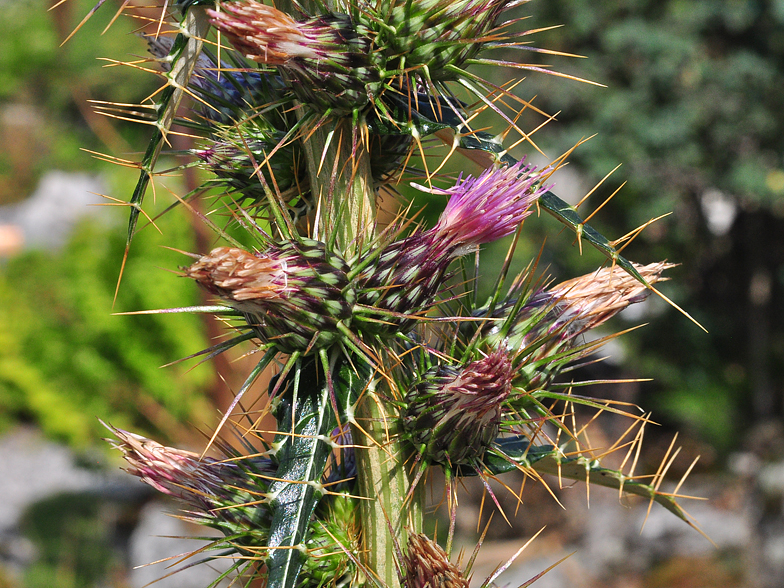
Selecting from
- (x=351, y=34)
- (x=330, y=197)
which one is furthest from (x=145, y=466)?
(x=351, y=34)

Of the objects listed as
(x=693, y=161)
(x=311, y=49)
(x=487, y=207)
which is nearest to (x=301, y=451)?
(x=487, y=207)

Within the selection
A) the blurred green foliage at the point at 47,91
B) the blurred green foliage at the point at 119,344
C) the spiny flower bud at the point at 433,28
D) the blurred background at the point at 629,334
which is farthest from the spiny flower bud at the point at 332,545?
the blurred green foliage at the point at 47,91

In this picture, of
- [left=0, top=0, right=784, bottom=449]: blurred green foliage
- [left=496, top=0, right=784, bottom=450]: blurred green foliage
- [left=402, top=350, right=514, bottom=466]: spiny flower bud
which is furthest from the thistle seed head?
[left=496, top=0, right=784, bottom=450]: blurred green foliage

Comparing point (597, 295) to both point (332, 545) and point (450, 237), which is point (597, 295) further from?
point (332, 545)

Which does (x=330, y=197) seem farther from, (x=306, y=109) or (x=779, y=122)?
(x=779, y=122)

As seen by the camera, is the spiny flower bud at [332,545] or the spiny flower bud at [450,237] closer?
the spiny flower bud at [450,237]

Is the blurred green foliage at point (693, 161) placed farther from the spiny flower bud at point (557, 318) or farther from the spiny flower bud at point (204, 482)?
the spiny flower bud at point (204, 482)

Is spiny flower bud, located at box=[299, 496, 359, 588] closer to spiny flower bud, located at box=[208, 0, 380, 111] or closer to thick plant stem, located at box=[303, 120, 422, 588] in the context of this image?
thick plant stem, located at box=[303, 120, 422, 588]

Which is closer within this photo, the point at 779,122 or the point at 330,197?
the point at 330,197
